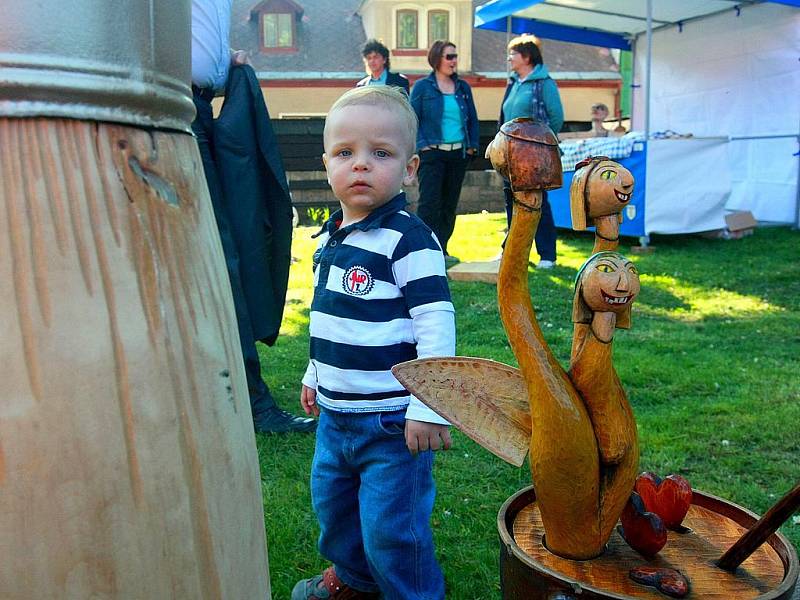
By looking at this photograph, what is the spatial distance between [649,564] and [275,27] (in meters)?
18.1

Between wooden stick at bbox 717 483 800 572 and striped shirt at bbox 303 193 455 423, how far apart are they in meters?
0.64

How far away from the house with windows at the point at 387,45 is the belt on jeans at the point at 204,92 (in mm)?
14119

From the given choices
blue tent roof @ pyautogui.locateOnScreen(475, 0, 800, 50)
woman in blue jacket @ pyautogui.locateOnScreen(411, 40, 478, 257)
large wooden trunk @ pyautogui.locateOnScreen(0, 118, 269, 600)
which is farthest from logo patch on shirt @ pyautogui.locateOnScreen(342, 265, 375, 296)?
blue tent roof @ pyautogui.locateOnScreen(475, 0, 800, 50)

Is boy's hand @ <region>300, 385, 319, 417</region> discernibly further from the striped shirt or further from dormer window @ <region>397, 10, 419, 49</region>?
dormer window @ <region>397, 10, 419, 49</region>

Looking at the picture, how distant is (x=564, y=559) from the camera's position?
1.36 metres

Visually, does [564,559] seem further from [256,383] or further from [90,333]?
[256,383]

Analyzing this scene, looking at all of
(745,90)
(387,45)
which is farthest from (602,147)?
(387,45)

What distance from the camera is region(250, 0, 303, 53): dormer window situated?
17766 mm

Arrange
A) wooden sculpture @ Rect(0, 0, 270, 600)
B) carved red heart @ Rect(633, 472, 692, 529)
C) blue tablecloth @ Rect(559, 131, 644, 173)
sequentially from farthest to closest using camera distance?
1. blue tablecloth @ Rect(559, 131, 644, 173)
2. carved red heart @ Rect(633, 472, 692, 529)
3. wooden sculpture @ Rect(0, 0, 270, 600)

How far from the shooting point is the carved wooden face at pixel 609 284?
1260mm

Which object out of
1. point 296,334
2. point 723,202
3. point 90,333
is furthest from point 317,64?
point 90,333

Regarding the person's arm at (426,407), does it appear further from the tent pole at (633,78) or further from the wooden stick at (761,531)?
the tent pole at (633,78)

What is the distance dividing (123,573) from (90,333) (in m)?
0.19

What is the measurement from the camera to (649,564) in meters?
1.35
